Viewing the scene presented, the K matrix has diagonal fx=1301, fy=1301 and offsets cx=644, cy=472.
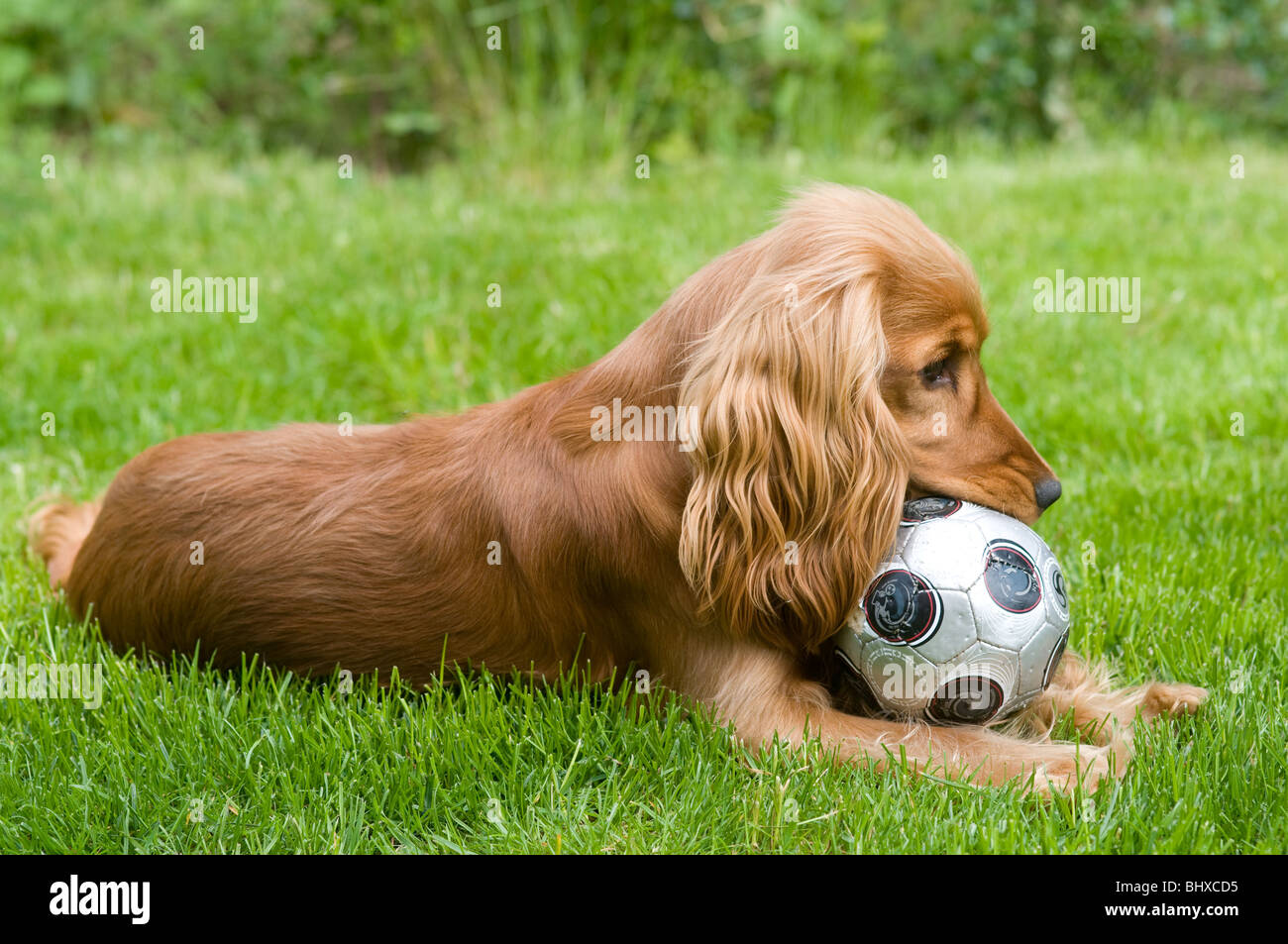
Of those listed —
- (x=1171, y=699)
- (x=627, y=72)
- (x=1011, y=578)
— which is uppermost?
(x=627, y=72)

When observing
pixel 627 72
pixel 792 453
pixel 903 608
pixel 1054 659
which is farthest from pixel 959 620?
pixel 627 72

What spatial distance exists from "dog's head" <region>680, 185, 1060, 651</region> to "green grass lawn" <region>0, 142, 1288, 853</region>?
0.42 meters

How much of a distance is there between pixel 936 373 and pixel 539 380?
2.71 m

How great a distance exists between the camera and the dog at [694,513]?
3078mm

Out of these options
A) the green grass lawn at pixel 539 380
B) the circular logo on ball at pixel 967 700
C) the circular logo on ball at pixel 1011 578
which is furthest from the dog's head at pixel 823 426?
the green grass lawn at pixel 539 380

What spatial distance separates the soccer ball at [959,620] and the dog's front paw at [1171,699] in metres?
0.32

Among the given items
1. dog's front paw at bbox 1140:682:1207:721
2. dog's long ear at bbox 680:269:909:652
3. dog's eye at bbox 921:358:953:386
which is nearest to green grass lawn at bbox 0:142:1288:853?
dog's front paw at bbox 1140:682:1207:721

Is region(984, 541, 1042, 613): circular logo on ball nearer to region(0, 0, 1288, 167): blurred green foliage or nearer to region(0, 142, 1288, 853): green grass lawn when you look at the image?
region(0, 142, 1288, 853): green grass lawn

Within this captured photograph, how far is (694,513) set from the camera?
3061mm

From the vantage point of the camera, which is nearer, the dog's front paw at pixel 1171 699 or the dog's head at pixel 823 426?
the dog's head at pixel 823 426

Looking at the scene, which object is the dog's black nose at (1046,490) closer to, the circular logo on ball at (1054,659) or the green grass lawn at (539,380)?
the circular logo on ball at (1054,659)

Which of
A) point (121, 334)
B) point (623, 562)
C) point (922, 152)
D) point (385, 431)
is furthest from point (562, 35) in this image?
point (623, 562)

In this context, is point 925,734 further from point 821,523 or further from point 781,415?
point 781,415

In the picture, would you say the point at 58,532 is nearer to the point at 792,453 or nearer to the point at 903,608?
the point at 792,453
